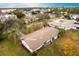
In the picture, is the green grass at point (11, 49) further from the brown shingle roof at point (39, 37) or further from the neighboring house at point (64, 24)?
the neighboring house at point (64, 24)

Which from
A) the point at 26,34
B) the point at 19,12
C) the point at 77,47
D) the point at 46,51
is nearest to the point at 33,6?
the point at 19,12

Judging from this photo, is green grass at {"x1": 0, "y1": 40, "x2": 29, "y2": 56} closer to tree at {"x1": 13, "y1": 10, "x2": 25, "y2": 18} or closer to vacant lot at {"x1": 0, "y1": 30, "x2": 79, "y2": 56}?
vacant lot at {"x1": 0, "y1": 30, "x2": 79, "y2": 56}

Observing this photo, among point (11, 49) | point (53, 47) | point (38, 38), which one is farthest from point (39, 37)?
point (11, 49)

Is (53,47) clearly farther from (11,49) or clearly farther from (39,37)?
(11,49)

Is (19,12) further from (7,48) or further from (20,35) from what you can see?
(7,48)

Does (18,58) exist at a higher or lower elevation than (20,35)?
lower

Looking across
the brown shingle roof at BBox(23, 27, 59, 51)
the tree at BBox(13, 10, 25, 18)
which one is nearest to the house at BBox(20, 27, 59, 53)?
the brown shingle roof at BBox(23, 27, 59, 51)
